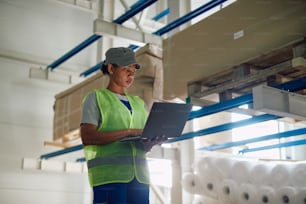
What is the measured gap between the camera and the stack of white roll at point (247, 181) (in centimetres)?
301

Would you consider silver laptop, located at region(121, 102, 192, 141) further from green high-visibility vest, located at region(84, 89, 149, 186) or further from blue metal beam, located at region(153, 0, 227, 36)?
blue metal beam, located at region(153, 0, 227, 36)

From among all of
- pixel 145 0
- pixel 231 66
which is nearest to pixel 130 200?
pixel 231 66

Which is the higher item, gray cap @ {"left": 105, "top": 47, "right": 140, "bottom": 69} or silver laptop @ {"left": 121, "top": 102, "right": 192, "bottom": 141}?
gray cap @ {"left": 105, "top": 47, "right": 140, "bottom": 69}

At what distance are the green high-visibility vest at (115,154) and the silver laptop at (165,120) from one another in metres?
0.10

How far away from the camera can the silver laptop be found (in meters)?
1.87

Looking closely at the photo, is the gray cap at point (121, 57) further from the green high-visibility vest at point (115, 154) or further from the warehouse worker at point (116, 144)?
the green high-visibility vest at point (115, 154)

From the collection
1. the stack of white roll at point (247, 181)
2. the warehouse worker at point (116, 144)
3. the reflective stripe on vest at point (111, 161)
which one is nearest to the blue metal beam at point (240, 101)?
the stack of white roll at point (247, 181)

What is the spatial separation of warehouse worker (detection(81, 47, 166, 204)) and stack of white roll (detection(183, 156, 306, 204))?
1.33 metres

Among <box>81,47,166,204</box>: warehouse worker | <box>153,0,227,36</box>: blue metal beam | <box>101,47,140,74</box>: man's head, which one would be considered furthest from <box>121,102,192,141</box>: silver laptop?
<box>153,0,227,36</box>: blue metal beam

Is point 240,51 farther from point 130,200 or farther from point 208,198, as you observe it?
point 208,198

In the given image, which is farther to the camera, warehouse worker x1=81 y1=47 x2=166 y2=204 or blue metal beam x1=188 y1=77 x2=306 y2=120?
blue metal beam x1=188 y1=77 x2=306 y2=120

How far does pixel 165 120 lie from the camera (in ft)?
6.31

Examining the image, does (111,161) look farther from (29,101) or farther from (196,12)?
(29,101)

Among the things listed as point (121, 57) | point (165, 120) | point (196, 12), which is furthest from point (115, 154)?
point (196, 12)
